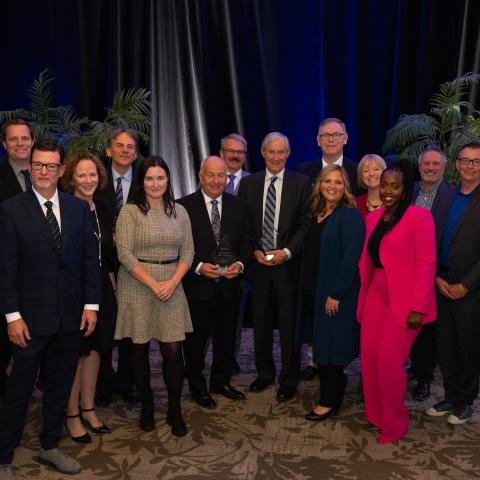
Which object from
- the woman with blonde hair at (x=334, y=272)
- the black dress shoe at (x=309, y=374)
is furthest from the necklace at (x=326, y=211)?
the black dress shoe at (x=309, y=374)

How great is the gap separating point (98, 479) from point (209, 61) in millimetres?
4659

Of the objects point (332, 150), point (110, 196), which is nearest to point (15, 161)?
point (110, 196)

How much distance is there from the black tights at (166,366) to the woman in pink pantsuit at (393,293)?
1130 millimetres

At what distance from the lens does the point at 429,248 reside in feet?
10.1

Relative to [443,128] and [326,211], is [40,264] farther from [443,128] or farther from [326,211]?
[443,128]

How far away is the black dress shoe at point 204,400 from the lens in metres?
3.78

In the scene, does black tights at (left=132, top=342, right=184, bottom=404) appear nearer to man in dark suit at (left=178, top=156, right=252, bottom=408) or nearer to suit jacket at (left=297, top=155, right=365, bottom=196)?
man in dark suit at (left=178, top=156, right=252, bottom=408)

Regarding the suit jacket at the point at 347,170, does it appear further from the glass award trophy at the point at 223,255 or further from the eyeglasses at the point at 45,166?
the eyeglasses at the point at 45,166

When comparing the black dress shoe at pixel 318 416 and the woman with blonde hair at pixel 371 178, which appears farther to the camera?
the woman with blonde hair at pixel 371 178

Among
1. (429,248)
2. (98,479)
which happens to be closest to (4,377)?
(98,479)

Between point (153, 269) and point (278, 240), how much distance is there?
3.45 ft

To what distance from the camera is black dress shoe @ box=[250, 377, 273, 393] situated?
4.07m

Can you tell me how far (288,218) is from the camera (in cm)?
389

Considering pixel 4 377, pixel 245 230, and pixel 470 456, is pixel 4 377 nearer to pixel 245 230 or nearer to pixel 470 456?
pixel 245 230
